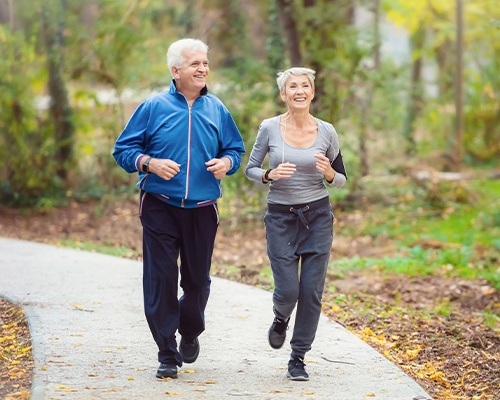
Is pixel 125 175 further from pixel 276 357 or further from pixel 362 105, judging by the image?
pixel 276 357

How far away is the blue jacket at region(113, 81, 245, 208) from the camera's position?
6.08 metres

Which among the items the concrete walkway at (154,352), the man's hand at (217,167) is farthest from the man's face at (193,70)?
the concrete walkway at (154,352)

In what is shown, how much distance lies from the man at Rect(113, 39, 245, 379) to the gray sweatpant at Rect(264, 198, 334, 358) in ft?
1.41

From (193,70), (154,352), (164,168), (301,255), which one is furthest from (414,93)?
(164,168)

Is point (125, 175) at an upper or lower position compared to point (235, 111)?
lower

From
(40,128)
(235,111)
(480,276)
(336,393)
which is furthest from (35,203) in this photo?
(336,393)

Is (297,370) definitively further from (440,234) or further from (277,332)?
(440,234)

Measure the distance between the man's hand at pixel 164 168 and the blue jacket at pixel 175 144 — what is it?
11 cm

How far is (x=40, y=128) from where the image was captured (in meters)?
16.1

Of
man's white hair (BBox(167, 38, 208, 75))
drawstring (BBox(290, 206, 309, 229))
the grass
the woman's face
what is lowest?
the grass

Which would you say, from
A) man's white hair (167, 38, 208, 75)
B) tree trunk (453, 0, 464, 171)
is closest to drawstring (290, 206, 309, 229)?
man's white hair (167, 38, 208, 75)

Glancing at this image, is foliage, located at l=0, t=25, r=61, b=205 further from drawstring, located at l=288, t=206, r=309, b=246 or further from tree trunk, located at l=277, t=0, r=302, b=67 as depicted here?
drawstring, located at l=288, t=206, r=309, b=246

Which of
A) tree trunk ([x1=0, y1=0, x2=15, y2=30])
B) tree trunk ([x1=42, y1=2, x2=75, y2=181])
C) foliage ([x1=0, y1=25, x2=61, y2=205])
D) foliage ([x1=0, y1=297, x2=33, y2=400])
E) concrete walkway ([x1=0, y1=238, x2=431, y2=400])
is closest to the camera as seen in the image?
foliage ([x1=0, y1=297, x2=33, y2=400])

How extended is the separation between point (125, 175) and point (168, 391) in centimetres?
1129
